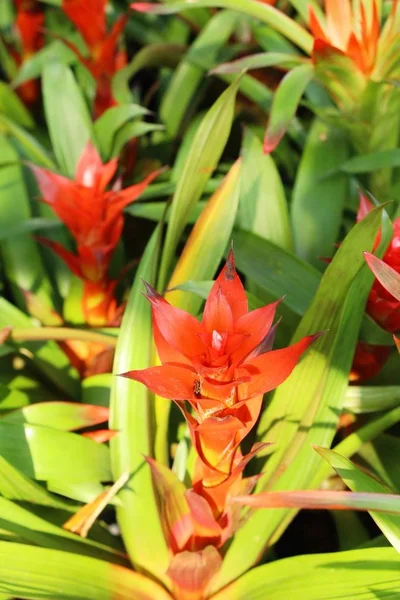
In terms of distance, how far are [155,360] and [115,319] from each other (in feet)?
0.82

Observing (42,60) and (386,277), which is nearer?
(386,277)

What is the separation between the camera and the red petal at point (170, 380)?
1.80 feet

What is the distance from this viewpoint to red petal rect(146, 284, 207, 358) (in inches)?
22.4

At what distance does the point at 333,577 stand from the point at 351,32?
754 mm

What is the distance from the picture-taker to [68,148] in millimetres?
1163

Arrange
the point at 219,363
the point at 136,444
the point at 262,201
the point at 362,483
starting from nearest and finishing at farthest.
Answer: the point at 219,363
the point at 362,483
the point at 136,444
the point at 262,201

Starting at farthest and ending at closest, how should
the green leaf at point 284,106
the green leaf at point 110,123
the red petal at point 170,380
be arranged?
the green leaf at point 110,123, the green leaf at point 284,106, the red petal at point 170,380

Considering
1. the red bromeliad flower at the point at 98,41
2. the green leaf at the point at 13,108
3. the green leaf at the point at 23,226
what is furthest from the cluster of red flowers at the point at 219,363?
the green leaf at the point at 13,108

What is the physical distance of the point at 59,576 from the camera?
26.9 inches

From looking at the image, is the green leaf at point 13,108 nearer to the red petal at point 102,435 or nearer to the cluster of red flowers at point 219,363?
the red petal at point 102,435

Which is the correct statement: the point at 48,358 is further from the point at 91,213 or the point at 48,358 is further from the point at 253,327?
the point at 253,327

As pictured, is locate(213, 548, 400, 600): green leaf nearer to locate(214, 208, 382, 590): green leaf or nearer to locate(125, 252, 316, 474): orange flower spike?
locate(214, 208, 382, 590): green leaf

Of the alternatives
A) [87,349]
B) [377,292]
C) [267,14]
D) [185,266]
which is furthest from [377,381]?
[267,14]

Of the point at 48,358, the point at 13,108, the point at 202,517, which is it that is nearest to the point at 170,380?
the point at 202,517
